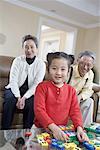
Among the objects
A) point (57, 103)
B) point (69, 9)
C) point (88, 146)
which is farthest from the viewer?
point (69, 9)

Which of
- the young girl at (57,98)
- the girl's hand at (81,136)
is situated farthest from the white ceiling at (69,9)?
the girl's hand at (81,136)

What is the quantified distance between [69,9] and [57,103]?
117 inches

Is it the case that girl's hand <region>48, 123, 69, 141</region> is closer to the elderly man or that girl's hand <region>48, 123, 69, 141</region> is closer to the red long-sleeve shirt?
the red long-sleeve shirt

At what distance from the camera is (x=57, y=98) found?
141 centimetres

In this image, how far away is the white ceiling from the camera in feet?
12.7

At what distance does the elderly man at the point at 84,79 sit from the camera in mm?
2084

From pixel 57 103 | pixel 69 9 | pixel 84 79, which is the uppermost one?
pixel 69 9

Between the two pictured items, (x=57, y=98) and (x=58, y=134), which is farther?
(x=57, y=98)

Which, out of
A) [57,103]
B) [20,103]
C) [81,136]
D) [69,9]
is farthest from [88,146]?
[69,9]

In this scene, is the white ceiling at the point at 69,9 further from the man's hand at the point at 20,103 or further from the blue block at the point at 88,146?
the blue block at the point at 88,146

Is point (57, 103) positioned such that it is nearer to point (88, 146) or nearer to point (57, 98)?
point (57, 98)

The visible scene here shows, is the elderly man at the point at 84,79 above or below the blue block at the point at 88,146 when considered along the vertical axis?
above

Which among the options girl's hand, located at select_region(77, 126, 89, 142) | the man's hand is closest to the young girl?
girl's hand, located at select_region(77, 126, 89, 142)

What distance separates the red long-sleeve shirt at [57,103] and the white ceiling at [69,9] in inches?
102
